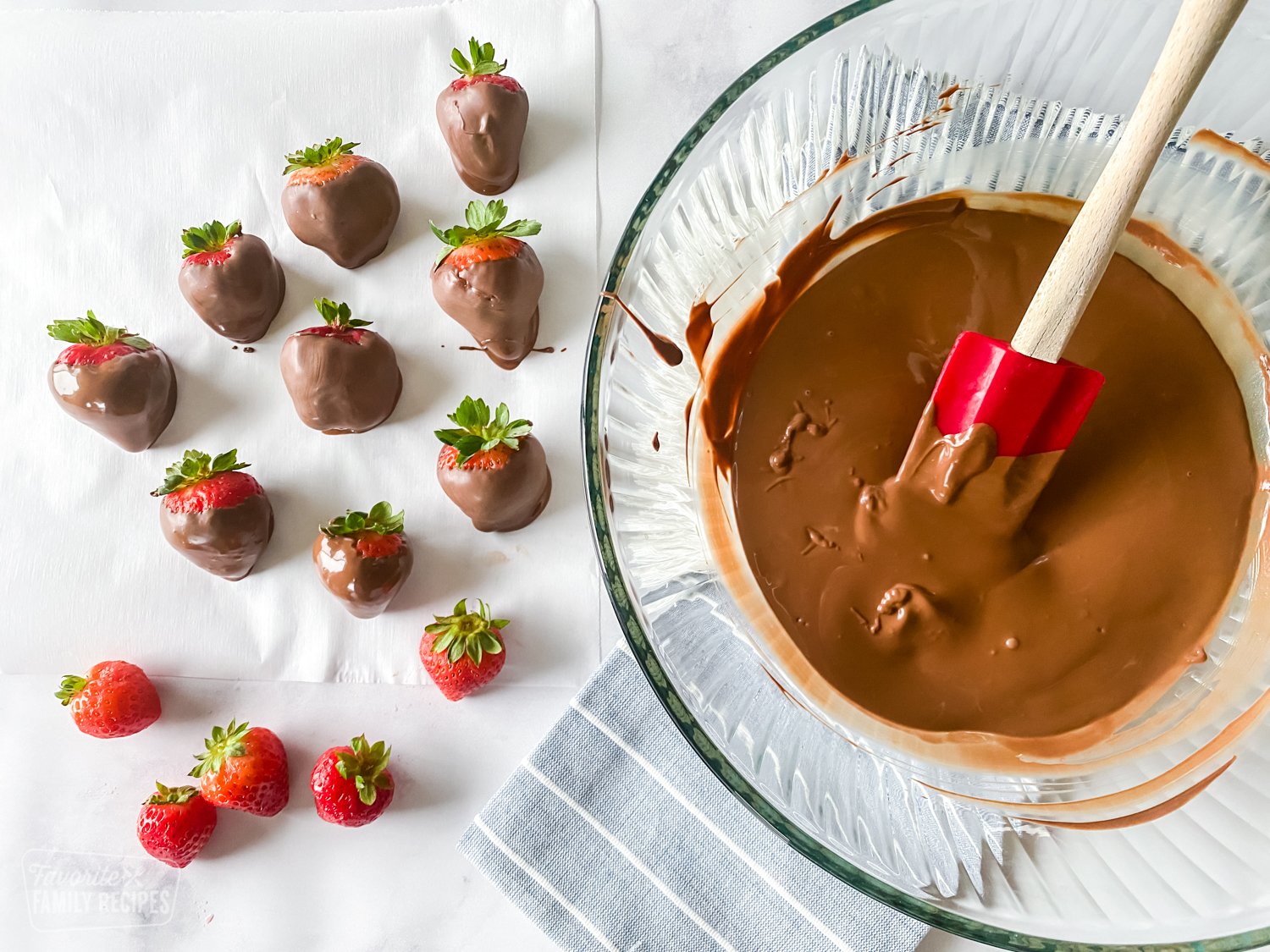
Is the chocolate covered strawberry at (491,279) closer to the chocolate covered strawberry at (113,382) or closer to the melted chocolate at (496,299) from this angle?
the melted chocolate at (496,299)

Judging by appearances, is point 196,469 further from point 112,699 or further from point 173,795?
point 173,795

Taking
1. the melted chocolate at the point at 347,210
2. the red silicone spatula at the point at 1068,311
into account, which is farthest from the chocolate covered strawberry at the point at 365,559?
the red silicone spatula at the point at 1068,311

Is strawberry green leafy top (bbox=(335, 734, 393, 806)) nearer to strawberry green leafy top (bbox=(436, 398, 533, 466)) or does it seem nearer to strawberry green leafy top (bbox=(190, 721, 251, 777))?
strawberry green leafy top (bbox=(190, 721, 251, 777))

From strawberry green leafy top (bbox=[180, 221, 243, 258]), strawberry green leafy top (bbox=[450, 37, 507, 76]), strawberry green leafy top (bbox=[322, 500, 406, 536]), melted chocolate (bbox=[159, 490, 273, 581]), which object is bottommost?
melted chocolate (bbox=[159, 490, 273, 581])

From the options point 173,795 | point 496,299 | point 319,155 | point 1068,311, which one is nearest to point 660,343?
point 496,299

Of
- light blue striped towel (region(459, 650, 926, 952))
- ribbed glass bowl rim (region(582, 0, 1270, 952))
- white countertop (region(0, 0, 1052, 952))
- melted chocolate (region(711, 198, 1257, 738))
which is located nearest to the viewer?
ribbed glass bowl rim (region(582, 0, 1270, 952))

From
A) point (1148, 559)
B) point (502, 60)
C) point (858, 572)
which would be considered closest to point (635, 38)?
point (502, 60)

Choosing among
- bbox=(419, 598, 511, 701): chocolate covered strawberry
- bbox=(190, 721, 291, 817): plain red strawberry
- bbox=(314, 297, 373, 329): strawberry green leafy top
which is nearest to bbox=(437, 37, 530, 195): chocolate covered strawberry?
bbox=(314, 297, 373, 329): strawberry green leafy top
